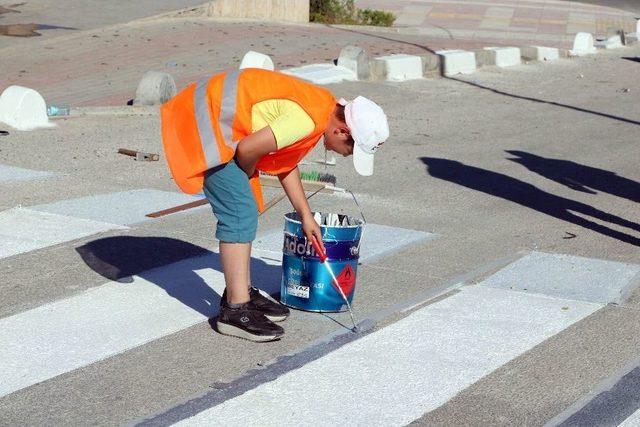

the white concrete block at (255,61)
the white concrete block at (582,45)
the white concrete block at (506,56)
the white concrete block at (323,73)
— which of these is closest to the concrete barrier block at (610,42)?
the white concrete block at (582,45)

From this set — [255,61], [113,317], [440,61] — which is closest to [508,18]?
[440,61]

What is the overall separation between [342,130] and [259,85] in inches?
17.9

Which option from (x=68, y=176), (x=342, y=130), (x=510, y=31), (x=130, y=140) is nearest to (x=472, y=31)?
(x=510, y=31)

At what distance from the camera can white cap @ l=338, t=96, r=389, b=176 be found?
17.9 ft

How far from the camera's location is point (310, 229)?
5652mm

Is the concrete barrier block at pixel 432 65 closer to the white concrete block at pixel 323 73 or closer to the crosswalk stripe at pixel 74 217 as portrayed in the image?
the white concrete block at pixel 323 73

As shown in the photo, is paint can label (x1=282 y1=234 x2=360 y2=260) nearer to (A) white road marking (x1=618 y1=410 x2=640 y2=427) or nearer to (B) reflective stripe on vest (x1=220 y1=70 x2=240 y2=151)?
(B) reflective stripe on vest (x1=220 y1=70 x2=240 y2=151)

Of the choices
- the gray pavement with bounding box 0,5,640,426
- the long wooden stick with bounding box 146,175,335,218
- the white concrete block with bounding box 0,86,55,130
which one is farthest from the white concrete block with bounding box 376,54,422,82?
the long wooden stick with bounding box 146,175,335,218

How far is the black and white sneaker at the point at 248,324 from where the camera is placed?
577cm

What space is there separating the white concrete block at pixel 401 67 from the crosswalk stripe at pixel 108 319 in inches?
407

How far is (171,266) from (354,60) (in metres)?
9.92

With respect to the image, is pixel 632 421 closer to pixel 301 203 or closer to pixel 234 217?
pixel 301 203

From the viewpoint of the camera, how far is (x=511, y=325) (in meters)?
6.23

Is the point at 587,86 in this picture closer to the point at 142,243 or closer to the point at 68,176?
the point at 68,176
